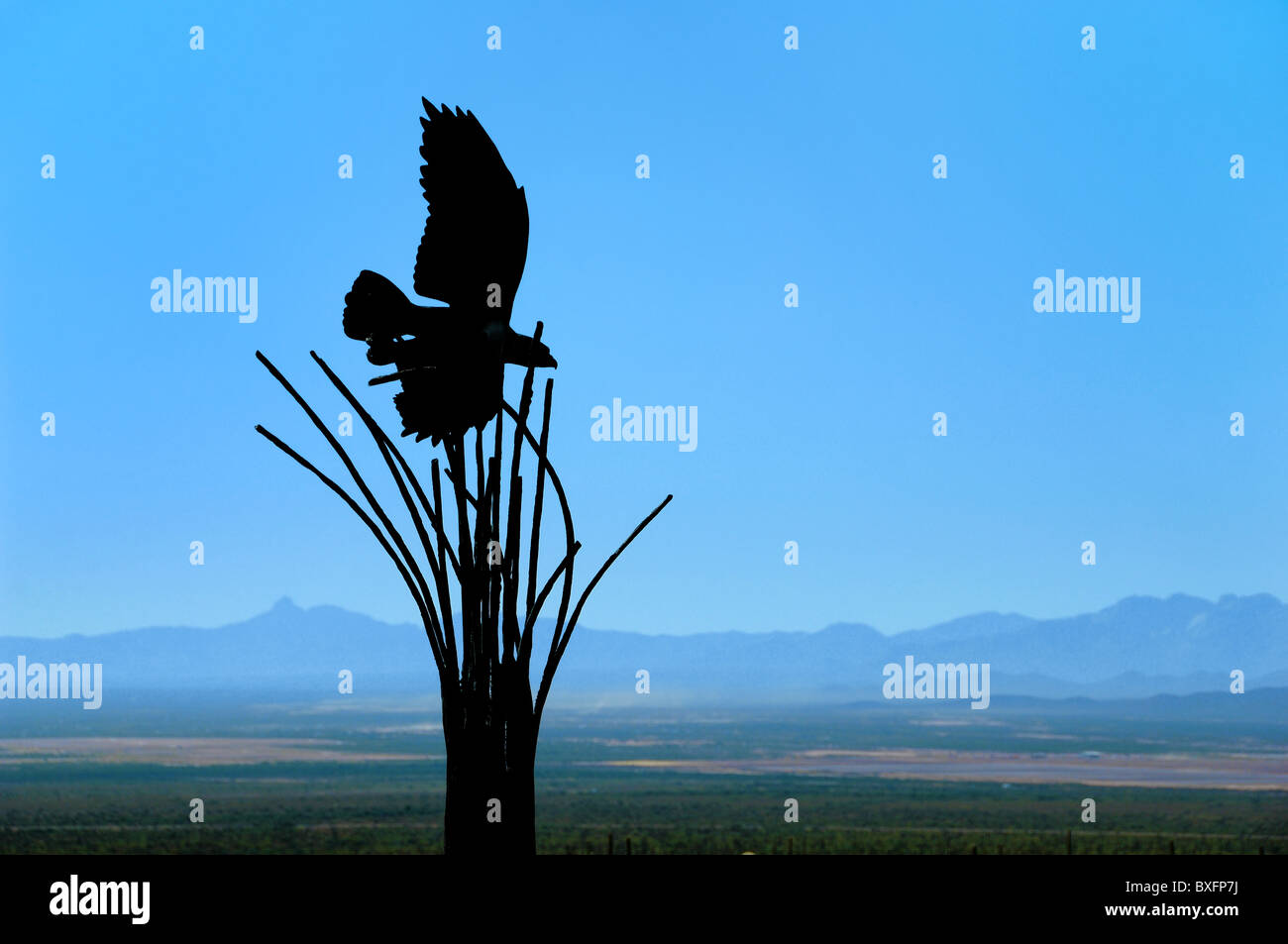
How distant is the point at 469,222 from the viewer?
4109 mm

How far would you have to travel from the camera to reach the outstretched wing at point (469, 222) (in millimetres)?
4102

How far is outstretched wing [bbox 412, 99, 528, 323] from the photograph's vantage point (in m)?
4.10

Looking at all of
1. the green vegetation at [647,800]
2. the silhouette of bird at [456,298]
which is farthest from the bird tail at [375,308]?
the green vegetation at [647,800]

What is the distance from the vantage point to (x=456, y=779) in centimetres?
396

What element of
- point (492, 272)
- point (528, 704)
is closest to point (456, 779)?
point (528, 704)

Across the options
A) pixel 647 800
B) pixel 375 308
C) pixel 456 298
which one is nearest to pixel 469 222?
pixel 456 298

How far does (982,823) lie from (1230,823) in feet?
12.0

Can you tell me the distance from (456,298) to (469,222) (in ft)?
0.80

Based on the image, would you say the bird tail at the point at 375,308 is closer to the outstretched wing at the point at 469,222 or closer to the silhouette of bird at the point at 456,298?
the silhouette of bird at the point at 456,298

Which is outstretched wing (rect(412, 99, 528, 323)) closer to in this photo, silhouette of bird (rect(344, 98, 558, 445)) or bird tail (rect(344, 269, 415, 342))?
silhouette of bird (rect(344, 98, 558, 445))

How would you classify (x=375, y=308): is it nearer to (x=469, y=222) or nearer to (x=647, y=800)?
(x=469, y=222)
